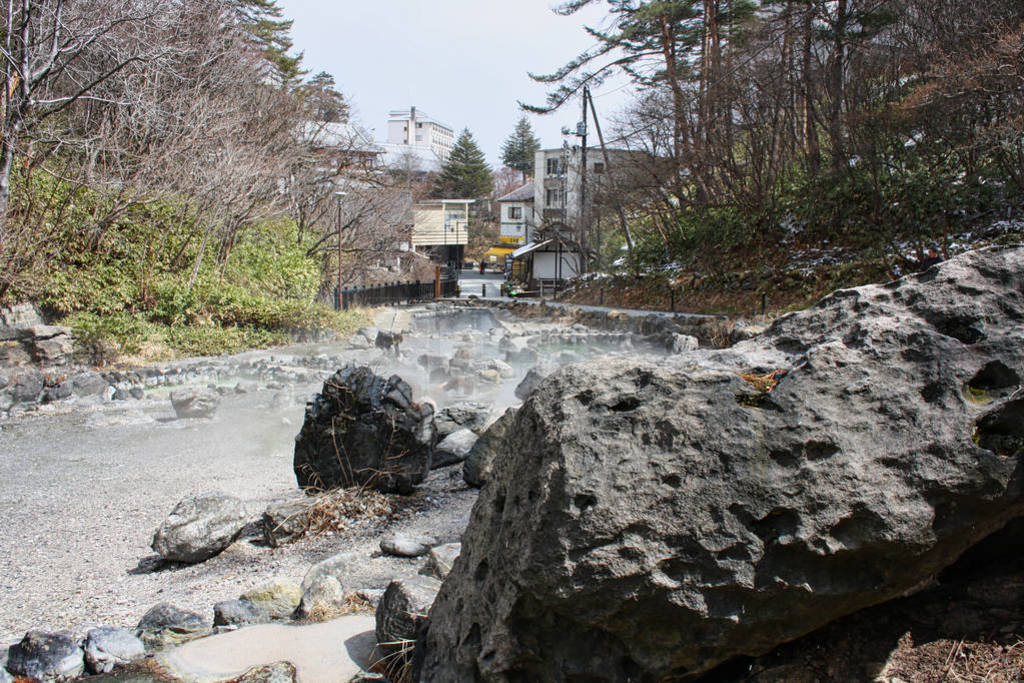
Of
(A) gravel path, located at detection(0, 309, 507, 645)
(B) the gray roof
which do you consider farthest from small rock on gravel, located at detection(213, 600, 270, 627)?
(B) the gray roof

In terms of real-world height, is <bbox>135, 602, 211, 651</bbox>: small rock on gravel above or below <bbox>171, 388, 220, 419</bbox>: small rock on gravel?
below

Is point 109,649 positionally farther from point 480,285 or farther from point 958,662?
point 480,285

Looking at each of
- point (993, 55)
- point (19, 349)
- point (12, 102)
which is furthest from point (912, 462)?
point (12, 102)

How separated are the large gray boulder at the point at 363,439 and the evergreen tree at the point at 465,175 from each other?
188ft

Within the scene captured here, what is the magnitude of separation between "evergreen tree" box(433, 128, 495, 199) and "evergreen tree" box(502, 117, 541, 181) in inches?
561

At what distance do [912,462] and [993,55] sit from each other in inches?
427

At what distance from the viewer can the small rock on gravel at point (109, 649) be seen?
3.56 m

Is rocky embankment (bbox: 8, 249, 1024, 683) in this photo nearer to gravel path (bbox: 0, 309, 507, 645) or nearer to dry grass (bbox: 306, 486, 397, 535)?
gravel path (bbox: 0, 309, 507, 645)

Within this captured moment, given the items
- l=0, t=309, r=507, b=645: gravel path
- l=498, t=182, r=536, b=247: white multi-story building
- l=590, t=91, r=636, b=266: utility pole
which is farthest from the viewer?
l=498, t=182, r=536, b=247: white multi-story building

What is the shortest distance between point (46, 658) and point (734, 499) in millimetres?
3484

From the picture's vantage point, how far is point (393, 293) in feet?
101

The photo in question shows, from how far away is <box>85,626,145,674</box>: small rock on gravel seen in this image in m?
3.56

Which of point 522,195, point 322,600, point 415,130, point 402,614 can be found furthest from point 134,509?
point 415,130

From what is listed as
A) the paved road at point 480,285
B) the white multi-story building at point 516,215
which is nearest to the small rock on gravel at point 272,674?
the paved road at point 480,285
